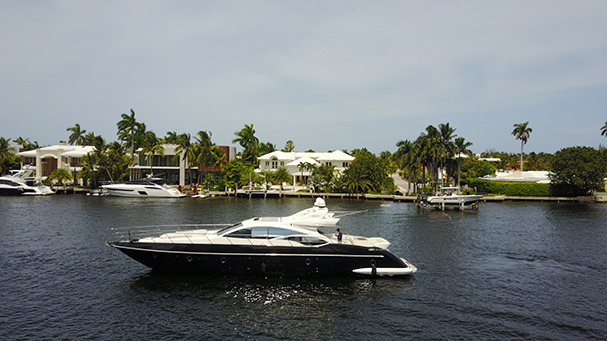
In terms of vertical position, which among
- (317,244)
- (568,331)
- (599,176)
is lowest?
(568,331)

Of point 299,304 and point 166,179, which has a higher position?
point 166,179

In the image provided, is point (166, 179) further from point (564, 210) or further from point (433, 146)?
point (564, 210)

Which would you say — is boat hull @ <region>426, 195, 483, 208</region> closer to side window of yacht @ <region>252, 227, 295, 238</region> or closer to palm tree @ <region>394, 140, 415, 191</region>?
palm tree @ <region>394, 140, 415, 191</region>

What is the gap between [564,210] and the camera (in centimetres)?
5894

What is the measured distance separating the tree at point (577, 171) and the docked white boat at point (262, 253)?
213 feet

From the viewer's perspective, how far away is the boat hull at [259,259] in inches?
842

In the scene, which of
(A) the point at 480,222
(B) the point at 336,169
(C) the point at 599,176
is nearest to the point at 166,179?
(B) the point at 336,169

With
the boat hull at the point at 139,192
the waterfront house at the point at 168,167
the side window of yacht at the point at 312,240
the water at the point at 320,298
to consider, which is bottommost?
the water at the point at 320,298

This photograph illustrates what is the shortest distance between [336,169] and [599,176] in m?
49.3

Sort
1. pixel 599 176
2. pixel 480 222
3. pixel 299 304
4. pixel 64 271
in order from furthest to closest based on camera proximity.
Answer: pixel 599 176 < pixel 480 222 < pixel 64 271 < pixel 299 304

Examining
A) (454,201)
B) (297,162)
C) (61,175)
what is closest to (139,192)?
(61,175)

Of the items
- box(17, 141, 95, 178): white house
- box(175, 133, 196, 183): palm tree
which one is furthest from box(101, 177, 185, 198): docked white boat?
box(17, 141, 95, 178): white house

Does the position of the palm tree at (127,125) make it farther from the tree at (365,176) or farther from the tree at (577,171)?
the tree at (577,171)

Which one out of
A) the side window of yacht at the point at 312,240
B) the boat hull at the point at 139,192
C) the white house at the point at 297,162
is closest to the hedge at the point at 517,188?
the white house at the point at 297,162
